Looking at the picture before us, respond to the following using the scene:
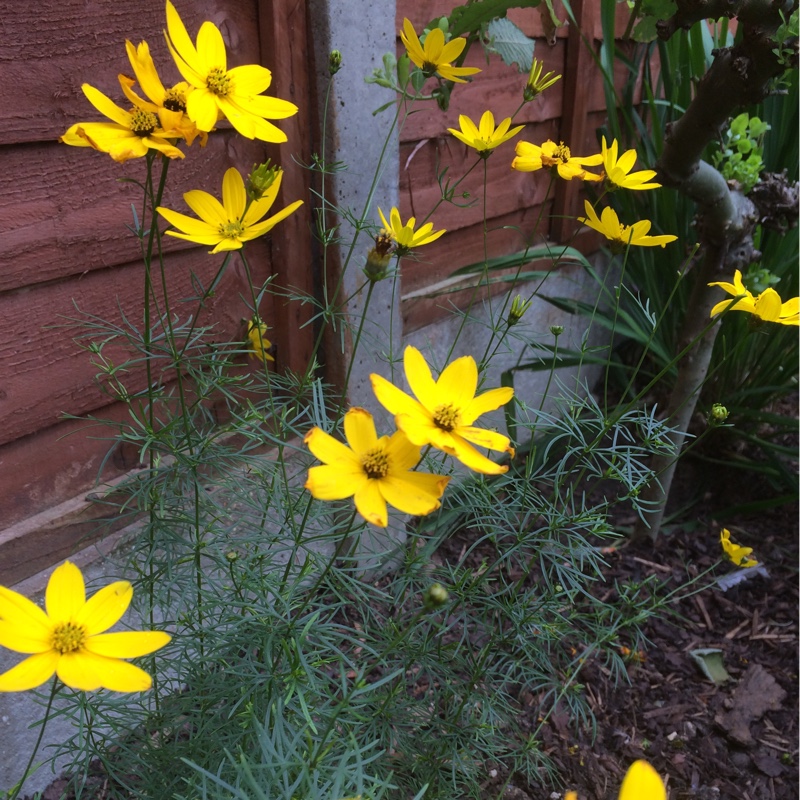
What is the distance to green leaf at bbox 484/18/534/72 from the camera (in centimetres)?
110

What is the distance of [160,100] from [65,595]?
0.39 m

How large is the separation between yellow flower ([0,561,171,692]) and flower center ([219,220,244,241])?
32cm

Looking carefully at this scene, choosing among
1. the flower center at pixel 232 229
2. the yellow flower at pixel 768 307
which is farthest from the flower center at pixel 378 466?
the yellow flower at pixel 768 307

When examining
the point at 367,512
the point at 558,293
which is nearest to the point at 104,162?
the point at 367,512

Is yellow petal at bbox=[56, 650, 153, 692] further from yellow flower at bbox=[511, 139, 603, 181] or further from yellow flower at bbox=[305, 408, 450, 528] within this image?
yellow flower at bbox=[511, 139, 603, 181]

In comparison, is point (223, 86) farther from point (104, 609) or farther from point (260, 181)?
point (104, 609)

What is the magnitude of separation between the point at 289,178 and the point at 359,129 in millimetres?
152

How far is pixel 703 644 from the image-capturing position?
4.75 feet

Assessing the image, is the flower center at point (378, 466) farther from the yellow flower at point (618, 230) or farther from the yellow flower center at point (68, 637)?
the yellow flower at point (618, 230)

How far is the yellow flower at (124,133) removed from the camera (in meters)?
0.55

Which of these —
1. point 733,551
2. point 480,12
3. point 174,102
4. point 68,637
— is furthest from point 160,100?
point 733,551

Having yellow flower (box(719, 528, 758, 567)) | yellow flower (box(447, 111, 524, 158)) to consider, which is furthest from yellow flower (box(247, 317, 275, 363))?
yellow flower (box(719, 528, 758, 567))

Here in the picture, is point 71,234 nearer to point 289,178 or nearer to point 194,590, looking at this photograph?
point 289,178

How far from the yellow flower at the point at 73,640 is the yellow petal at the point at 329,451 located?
15 centimetres
